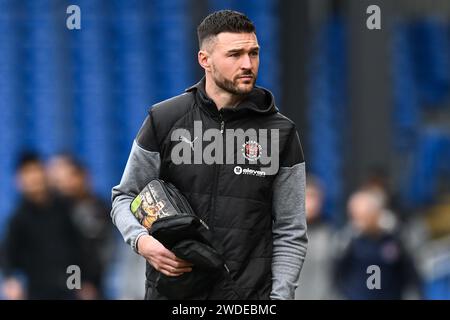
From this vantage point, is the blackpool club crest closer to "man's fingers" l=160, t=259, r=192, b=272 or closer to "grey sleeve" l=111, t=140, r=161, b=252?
"grey sleeve" l=111, t=140, r=161, b=252

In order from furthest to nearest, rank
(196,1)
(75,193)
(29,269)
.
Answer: (196,1), (75,193), (29,269)

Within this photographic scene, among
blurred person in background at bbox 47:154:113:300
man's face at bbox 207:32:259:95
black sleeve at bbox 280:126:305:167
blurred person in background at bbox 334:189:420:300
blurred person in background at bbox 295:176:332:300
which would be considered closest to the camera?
man's face at bbox 207:32:259:95

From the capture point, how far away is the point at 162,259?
4.06m

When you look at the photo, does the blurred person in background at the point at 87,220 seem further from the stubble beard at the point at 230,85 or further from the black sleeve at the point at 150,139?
the stubble beard at the point at 230,85

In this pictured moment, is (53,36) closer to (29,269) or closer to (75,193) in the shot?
(75,193)

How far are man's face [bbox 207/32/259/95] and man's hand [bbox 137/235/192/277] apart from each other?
0.55 metres

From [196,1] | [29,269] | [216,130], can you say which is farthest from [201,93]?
[196,1]

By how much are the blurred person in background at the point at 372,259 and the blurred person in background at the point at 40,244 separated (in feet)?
5.85

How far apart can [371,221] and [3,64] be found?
4728 millimetres

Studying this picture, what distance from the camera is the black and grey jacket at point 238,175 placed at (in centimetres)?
411

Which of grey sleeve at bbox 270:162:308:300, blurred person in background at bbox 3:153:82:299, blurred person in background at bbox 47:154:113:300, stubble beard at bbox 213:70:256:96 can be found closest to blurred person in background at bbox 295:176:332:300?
blurred person in background at bbox 47:154:113:300

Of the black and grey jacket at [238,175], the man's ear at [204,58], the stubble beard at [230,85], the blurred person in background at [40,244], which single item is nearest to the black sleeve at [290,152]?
the black and grey jacket at [238,175]

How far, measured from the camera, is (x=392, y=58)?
38.0ft

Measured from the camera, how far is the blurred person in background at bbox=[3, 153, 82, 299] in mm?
7965
